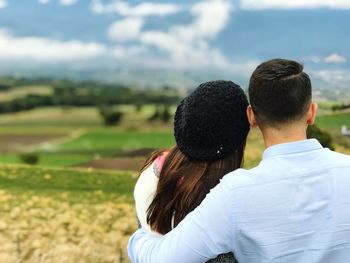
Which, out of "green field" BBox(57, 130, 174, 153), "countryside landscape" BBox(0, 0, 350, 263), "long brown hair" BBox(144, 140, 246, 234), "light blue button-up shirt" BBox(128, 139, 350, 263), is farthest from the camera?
"green field" BBox(57, 130, 174, 153)

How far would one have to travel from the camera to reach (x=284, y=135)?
44.7 inches

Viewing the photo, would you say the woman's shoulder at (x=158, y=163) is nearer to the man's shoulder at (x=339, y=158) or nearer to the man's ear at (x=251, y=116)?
the man's ear at (x=251, y=116)

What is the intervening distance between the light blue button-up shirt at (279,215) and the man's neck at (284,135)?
0.14 ft

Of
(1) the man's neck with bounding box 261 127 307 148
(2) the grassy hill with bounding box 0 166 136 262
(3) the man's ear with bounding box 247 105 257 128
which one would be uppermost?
(3) the man's ear with bounding box 247 105 257 128

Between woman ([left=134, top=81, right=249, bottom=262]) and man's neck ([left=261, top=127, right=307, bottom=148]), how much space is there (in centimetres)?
13

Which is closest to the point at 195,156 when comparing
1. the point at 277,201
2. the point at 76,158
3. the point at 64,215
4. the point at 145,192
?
the point at 145,192

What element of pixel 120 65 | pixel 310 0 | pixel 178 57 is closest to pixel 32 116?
pixel 120 65

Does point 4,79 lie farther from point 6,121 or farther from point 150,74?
point 150,74

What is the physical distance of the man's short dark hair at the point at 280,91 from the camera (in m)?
1.09

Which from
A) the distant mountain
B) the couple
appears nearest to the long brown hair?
the couple

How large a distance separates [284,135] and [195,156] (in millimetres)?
229

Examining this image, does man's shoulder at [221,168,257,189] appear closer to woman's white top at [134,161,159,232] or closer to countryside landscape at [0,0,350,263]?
woman's white top at [134,161,159,232]

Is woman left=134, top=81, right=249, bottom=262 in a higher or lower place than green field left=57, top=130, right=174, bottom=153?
higher

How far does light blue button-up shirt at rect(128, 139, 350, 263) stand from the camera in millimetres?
1063
